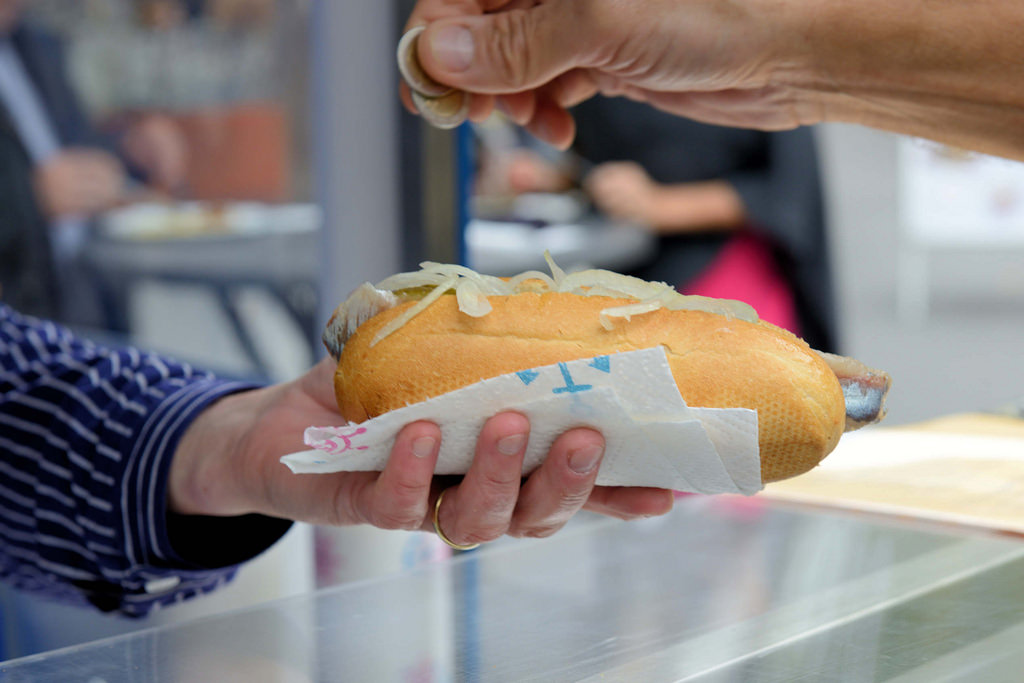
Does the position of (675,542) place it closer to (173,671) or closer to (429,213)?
(173,671)

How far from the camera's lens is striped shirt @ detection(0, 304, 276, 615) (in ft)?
3.64

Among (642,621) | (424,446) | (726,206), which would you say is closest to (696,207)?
(726,206)

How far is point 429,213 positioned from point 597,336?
1.46 m

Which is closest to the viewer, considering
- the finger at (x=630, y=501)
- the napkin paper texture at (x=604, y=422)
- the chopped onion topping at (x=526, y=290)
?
the napkin paper texture at (x=604, y=422)

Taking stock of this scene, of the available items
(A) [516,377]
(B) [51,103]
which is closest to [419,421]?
(A) [516,377]

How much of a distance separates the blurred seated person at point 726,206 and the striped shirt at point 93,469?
1856 mm

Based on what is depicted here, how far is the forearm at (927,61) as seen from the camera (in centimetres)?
99

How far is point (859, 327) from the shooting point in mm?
7543

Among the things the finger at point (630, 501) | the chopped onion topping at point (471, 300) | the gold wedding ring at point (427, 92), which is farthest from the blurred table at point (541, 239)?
the chopped onion topping at point (471, 300)

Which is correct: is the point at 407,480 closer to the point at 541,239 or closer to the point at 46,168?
the point at 541,239

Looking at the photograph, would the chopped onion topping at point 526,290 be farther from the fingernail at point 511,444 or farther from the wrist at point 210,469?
the wrist at point 210,469

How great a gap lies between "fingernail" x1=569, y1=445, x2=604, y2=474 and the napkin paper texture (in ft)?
0.05

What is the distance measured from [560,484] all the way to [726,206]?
209 cm

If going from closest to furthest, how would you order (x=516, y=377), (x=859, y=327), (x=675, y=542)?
(x=516, y=377) → (x=675, y=542) → (x=859, y=327)
